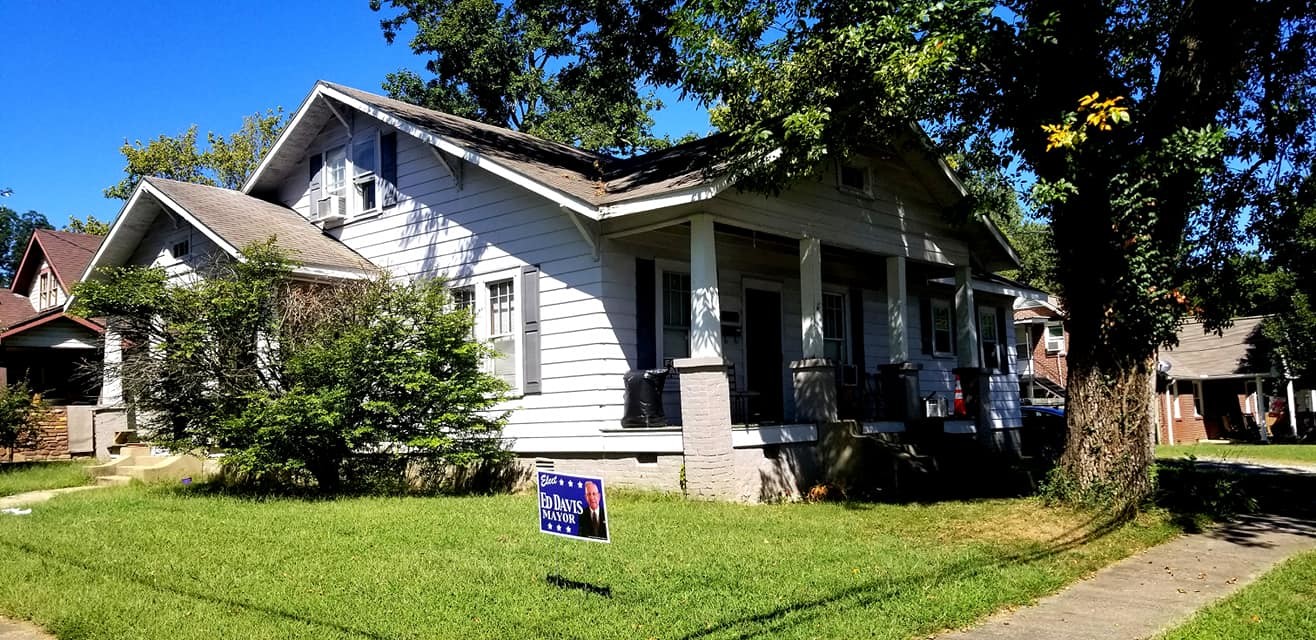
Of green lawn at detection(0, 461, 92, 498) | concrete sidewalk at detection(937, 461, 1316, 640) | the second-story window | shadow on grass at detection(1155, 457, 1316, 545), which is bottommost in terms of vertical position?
concrete sidewalk at detection(937, 461, 1316, 640)

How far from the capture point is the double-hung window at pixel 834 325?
1767cm

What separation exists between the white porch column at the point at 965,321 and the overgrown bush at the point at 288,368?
8295mm

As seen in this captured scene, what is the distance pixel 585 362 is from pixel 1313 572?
8350 mm

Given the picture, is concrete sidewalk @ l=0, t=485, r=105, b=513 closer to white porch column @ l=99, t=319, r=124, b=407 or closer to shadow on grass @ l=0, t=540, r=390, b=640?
white porch column @ l=99, t=319, r=124, b=407

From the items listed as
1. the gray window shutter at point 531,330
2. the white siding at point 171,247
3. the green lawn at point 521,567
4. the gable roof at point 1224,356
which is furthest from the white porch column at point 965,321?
the gable roof at point 1224,356

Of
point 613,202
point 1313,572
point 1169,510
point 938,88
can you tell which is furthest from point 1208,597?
point 613,202

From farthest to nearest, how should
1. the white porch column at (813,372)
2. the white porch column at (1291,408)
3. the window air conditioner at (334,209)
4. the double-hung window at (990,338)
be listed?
1. the white porch column at (1291,408)
2. the double-hung window at (990,338)
3. the window air conditioner at (334,209)
4. the white porch column at (813,372)

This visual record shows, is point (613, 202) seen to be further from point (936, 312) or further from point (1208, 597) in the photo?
point (936, 312)

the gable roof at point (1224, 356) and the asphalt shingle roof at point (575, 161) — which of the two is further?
the gable roof at point (1224, 356)

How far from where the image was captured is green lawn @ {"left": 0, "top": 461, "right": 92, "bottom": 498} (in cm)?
1488

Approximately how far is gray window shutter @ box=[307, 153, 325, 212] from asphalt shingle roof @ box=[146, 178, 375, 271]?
0.35 metres

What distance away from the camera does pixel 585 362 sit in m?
13.3

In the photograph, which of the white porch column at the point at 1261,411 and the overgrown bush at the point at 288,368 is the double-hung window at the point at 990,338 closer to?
the overgrown bush at the point at 288,368

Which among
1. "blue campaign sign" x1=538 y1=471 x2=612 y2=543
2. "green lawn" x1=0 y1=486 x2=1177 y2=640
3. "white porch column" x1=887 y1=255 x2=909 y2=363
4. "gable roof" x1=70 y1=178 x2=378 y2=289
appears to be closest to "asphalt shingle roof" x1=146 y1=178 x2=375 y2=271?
"gable roof" x1=70 y1=178 x2=378 y2=289
